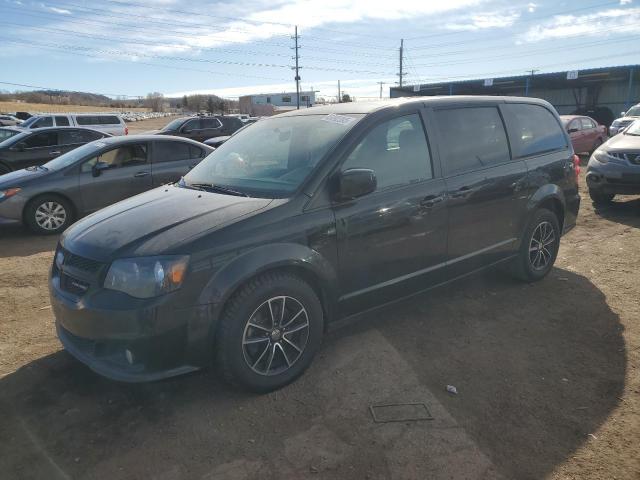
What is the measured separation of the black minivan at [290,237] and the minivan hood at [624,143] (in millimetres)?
4450

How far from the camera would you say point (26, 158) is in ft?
35.9

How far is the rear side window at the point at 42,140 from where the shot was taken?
11.1 m

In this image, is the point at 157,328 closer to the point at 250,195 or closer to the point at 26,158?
the point at 250,195

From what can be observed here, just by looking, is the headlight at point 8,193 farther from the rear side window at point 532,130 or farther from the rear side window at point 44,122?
the rear side window at point 44,122

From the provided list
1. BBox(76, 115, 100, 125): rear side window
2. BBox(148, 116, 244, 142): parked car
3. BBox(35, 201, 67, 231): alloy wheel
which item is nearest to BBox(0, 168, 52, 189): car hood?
BBox(35, 201, 67, 231): alloy wheel

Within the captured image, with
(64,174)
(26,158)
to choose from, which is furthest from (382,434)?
(26,158)

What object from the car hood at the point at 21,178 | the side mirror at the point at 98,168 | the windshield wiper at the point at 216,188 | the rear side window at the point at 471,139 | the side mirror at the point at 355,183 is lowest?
the car hood at the point at 21,178

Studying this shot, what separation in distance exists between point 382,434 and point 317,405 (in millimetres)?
468

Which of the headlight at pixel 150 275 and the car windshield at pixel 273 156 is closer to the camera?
the headlight at pixel 150 275

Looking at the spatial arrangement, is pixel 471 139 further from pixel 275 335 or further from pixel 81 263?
pixel 81 263

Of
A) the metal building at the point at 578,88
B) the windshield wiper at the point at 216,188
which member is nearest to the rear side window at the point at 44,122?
the windshield wiper at the point at 216,188

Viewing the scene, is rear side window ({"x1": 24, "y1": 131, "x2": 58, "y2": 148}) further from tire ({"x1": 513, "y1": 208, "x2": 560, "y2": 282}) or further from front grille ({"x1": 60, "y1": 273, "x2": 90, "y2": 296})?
tire ({"x1": 513, "y1": 208, "x2": 560, "y2": 282})

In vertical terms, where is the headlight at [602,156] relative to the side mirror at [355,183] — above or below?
below

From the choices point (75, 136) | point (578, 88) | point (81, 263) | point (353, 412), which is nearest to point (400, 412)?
point (353, 412)
